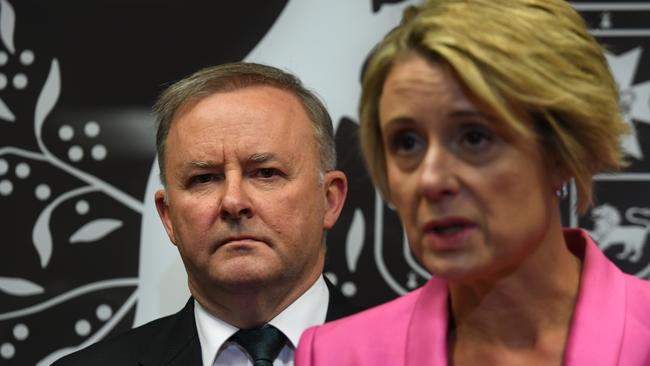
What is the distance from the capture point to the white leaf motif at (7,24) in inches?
93.0

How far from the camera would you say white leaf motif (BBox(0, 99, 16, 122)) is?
2.34 metres

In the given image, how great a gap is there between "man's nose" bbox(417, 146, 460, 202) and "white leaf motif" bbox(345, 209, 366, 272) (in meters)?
1.19

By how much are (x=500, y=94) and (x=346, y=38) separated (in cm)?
127

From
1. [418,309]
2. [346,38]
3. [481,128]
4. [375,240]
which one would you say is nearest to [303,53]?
[346,38]

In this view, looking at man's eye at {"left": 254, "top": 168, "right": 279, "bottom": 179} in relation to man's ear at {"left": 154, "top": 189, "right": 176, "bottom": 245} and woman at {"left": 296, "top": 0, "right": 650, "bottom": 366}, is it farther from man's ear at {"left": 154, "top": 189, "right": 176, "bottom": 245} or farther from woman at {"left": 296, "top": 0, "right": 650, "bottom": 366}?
woman at {"left": 296, "top": 0, "right": 650, "bottom": 366}

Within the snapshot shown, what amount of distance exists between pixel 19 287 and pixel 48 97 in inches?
16.9

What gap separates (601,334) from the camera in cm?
118

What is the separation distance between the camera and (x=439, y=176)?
1.11 m

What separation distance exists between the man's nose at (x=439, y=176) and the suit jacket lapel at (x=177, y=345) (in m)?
1.06

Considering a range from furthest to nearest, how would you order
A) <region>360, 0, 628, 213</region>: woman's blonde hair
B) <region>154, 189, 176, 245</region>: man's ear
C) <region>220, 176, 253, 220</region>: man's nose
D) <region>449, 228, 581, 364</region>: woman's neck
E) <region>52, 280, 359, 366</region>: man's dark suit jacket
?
1. <region>154, 189, 176, 245</region>: man's ear
2. <region>52, 280, 359, 366</region>: man's dark suit jacket
3. <region>220, 176, 253, 220</region>: man's nose
4. <region>449, 228, 581, 364</region>: woman's neck
5. <region>360, 0, 628, 213</region>: woman's blonde hair

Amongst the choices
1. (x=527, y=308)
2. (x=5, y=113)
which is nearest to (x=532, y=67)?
(x=527, y=308)

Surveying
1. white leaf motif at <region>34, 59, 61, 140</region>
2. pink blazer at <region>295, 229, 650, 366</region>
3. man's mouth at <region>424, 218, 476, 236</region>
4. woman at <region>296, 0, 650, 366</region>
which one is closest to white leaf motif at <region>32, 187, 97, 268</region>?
white leaf motif at <region>34, 59, 61, 140</region>

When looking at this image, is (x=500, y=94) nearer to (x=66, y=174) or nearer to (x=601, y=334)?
(x=601, y=334)

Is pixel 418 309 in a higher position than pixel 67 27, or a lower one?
lower
